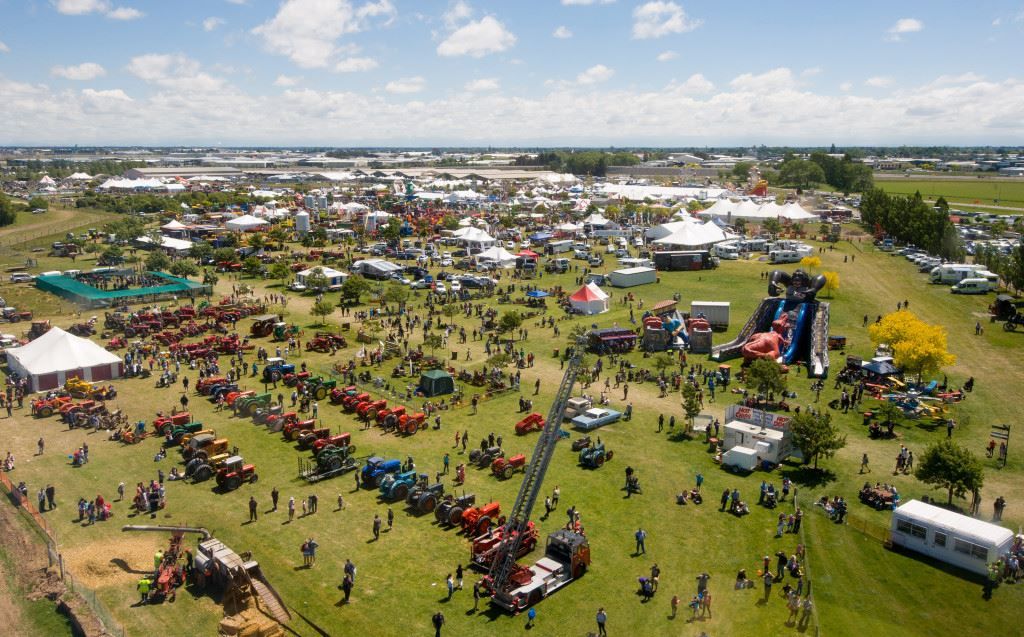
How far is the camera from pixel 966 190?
509 feet

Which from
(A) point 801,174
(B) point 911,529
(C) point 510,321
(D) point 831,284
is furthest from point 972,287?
(A) point 801,174

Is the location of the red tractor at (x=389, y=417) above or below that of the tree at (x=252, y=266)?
below

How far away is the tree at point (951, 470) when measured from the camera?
22.2 metres

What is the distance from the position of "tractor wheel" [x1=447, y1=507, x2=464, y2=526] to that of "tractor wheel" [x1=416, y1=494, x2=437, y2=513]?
1167mm

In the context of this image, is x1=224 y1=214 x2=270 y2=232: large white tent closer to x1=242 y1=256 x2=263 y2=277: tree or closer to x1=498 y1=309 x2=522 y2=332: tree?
x1=242 y1=256 x2=263 y2=277: tree

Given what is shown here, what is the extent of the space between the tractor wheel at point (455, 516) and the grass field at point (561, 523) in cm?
51

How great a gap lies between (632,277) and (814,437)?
33.1 m

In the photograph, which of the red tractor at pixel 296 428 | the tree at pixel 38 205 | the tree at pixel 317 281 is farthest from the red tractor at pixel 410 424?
the tree at pixel 38 205

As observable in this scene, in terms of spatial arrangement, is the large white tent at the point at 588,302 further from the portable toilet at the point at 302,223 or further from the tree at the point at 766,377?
the portable toilet at the point at 302,223

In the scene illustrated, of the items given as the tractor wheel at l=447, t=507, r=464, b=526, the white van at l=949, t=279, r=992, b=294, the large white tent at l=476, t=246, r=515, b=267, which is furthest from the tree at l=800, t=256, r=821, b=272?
the tractor wheel at l=447, t=507, r=464, b=526

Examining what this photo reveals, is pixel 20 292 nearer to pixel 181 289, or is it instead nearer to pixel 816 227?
pixel 181 289

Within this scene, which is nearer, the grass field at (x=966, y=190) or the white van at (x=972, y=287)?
the white van at (x=972, y=287)

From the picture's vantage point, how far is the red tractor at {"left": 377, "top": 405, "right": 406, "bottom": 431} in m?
29.4

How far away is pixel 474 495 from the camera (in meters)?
23.6
